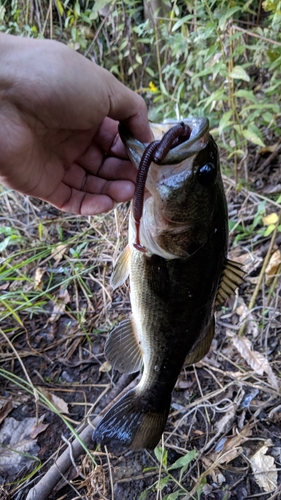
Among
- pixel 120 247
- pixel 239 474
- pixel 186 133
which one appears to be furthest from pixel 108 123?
pixel 239 474

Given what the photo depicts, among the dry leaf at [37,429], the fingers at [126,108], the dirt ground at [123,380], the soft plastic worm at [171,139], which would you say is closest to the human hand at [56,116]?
the fingers at [126,108]

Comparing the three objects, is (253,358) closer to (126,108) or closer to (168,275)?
(168,275)

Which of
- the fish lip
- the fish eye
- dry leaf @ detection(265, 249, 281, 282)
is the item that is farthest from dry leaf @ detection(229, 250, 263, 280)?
the fish lip

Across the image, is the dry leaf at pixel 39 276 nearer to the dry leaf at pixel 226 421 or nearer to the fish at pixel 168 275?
the fish at pixel 168 275

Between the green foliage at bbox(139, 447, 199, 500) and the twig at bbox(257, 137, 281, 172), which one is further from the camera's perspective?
the twig at bbox(257, 137, 281, 172)

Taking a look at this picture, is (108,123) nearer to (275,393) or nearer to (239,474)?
(275,393)

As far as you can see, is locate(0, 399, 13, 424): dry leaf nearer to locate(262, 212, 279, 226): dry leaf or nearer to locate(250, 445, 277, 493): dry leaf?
locate(250, 445, 277, 493): dry leaf

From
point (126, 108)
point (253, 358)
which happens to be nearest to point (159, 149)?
point (126, 108)
